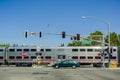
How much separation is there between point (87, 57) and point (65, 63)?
1427cm

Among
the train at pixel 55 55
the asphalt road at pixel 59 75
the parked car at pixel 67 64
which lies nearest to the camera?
the asphalt road at pixel 59 75

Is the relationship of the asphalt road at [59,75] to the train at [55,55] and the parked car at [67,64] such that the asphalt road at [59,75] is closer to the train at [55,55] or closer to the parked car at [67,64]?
the parked car at [67,64]

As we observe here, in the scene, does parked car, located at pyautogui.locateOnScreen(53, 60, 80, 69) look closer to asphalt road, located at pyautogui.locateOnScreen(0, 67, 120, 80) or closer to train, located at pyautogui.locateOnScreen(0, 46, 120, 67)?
train, located at pyautogui.locateOnScreen(0, 46, 120, 67)

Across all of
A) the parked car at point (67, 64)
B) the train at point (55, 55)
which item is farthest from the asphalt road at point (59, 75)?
the train at point (55, 55)

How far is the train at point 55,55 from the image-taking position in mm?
73438

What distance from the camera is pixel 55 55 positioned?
7406cm

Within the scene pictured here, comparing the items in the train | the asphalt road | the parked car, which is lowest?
the asphalt road

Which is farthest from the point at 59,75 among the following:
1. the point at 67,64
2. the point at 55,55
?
the point at 55,55

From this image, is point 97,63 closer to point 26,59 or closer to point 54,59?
point 54,59

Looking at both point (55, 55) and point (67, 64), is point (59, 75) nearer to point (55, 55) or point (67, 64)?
point (67, 64)

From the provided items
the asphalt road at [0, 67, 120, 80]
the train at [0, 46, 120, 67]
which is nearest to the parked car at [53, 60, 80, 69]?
the train at [0, 46, 120, 67]

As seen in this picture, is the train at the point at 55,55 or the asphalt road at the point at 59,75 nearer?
the asphalt road at the point at 59,75

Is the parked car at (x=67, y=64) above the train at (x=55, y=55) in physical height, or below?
below

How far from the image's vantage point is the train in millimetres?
73438
